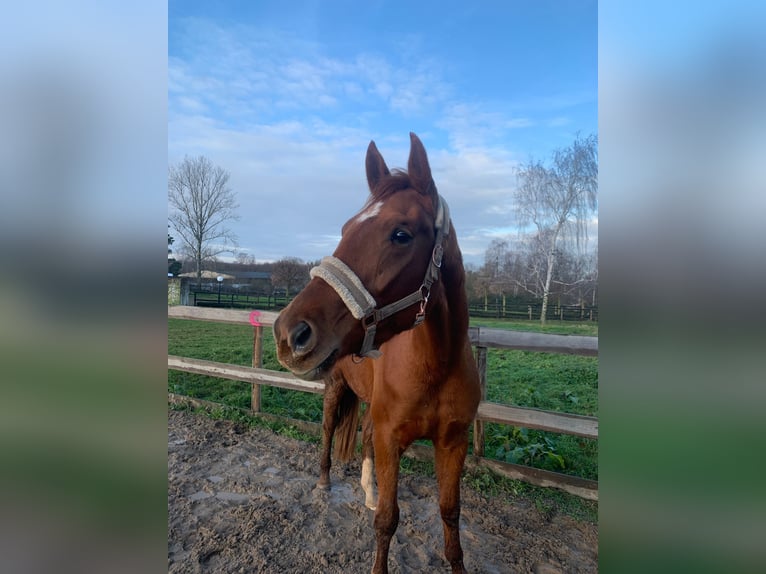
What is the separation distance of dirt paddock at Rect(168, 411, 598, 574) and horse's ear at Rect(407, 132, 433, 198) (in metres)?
2.43

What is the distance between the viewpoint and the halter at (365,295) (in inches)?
61.2

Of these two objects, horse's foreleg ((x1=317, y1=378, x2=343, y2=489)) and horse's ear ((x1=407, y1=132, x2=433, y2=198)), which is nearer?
horse's ear ((x1=407, y1=132, x2=433, y2=198))

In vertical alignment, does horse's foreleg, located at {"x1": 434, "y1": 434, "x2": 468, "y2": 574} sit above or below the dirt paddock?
above

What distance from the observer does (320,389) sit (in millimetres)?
4578

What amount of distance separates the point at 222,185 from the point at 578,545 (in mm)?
9443

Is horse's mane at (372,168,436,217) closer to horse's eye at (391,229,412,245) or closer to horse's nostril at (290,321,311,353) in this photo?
horse's eye at (391,229,412,245)

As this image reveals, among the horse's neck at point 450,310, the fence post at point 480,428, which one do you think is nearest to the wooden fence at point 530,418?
the fence post at point 480,428

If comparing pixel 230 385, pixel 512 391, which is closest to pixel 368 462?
pixel 230 385

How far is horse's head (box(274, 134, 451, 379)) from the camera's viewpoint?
4.95 feet

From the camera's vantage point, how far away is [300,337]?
59.1 inches

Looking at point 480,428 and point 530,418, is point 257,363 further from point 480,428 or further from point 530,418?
point 530,418

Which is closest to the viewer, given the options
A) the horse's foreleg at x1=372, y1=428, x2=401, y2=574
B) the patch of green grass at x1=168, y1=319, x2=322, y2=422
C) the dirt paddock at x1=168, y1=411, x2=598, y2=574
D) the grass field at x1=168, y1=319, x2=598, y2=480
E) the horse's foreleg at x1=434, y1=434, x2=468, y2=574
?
the horse's foreleg at x1=372, y1=428, x2=401, y2=574

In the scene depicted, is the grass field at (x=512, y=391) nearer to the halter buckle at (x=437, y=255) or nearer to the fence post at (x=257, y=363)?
the fence post at (x=257, y=363)

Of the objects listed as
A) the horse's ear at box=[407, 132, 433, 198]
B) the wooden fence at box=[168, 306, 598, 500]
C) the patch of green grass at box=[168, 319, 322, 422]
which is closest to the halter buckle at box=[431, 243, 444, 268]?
the horse's ear at box=[407, 132, 433, 198]
